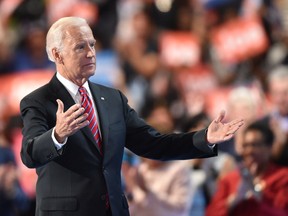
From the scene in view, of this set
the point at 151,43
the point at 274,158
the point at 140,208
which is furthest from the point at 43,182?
the point at 151,43

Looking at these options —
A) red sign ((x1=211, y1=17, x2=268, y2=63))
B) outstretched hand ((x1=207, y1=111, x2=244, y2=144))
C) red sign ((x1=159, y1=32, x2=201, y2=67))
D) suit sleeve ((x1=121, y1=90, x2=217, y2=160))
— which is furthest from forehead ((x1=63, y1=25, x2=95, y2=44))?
red sign ((x1=211, y1=17, x2=268, y2=63))

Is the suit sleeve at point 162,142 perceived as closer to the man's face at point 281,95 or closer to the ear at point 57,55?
the ear at point 57,55

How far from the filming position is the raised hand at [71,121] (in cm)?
407

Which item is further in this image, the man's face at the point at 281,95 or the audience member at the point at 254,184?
the man's face at the point at 281,95

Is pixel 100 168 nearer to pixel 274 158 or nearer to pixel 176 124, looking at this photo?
pixel 274 158

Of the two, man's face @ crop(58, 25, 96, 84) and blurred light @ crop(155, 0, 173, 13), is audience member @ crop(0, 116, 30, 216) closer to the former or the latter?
man's face @ crop(58, 25, 96, 84)

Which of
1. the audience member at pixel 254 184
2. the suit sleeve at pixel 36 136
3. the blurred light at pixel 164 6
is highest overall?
the blurred light at pixel 164 6

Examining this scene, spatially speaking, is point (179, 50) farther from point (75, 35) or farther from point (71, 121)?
point (71, 121)

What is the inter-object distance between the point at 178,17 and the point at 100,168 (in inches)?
280

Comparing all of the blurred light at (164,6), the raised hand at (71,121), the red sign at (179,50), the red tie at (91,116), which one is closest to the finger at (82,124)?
the raised hand at (71,121)

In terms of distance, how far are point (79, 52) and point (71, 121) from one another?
1.61 ft

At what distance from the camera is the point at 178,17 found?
11.4 metres

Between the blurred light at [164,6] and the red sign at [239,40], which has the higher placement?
the blurred light at [164,6]

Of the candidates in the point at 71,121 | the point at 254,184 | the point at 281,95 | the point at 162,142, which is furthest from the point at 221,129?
the point at 281,95
